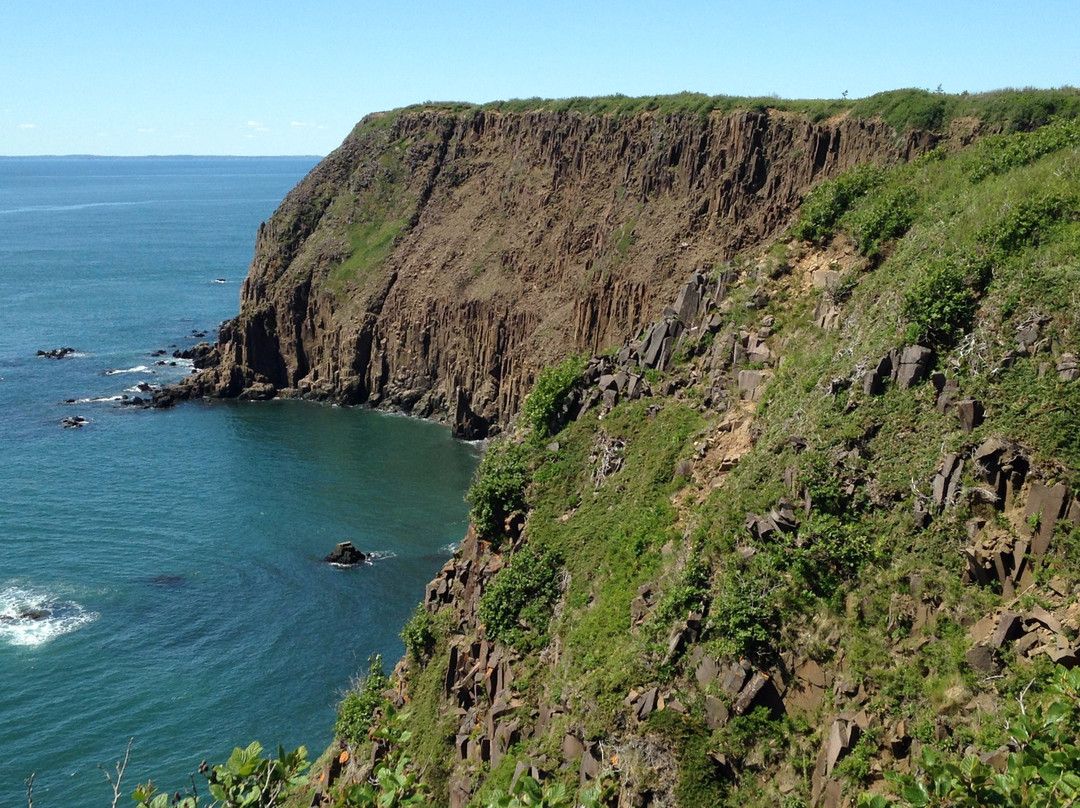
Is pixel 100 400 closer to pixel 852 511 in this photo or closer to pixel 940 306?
Answer: pixel 852 511

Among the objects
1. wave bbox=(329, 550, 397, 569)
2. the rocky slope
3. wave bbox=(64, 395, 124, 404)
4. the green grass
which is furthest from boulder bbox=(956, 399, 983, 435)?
wave bbox=(64, 395, 124, 404)

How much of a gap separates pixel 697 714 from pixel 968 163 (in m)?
25.6

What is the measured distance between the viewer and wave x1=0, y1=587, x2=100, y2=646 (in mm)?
53938

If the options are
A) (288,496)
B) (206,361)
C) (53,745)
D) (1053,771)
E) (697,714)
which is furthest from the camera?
(206,361)

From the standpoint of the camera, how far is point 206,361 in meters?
115

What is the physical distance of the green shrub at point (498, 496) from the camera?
35.0 meters

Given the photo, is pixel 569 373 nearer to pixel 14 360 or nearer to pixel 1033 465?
pixel 1033 465

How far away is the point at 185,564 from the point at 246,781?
55835 mm

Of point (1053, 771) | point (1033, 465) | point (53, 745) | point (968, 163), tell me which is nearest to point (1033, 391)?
point (1033, 465)

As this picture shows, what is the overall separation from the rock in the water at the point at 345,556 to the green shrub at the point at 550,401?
98.3 feet

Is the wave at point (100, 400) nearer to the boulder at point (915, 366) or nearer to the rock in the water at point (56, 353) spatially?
the rock in the water at point (56, 353)

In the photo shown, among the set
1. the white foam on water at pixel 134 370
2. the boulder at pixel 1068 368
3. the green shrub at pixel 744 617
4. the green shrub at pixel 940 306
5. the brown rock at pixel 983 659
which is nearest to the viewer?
the brown rock at pixel 983 659

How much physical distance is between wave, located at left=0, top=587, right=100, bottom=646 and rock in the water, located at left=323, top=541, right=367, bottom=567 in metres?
15.5

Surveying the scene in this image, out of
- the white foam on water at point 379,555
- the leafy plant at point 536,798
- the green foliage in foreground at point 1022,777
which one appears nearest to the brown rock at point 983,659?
the green foliage in foreground at point 1022,777
